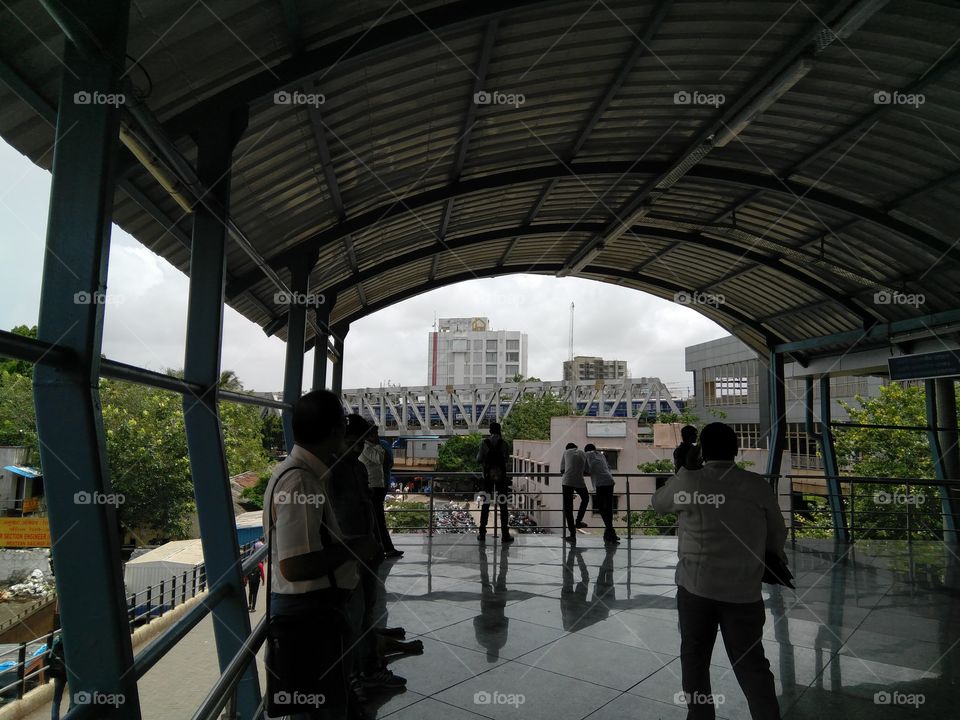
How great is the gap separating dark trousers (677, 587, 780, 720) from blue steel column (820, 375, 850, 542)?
31.5ft

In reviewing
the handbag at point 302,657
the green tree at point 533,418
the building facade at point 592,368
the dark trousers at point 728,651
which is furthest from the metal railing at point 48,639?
the building facade at point 592,368

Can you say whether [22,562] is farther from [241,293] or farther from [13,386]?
[241,293]

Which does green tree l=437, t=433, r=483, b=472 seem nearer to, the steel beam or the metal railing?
the steel beam

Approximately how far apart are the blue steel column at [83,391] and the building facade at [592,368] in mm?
146111

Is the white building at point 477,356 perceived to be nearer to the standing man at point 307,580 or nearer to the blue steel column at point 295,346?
the blue steel column at point 295,346

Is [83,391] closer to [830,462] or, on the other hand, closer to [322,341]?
[322,341]

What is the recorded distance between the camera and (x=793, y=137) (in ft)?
24.4

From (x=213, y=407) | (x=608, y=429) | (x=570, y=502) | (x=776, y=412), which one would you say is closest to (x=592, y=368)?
(x=608, y=429)

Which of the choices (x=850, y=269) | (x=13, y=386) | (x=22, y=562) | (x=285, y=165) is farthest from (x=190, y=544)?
(x=850, y=269)

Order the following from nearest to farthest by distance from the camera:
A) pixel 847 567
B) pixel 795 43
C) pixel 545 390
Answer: pixel 795 43
pixel 847 567
pixel 545 390

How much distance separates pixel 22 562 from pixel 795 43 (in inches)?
370

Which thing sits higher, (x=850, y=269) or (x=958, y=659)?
(x=850, y=269)

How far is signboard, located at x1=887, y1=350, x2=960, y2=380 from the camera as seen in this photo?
10.4 meters

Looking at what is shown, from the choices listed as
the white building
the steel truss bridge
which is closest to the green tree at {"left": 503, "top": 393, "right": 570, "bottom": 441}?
the steel truss bridge
